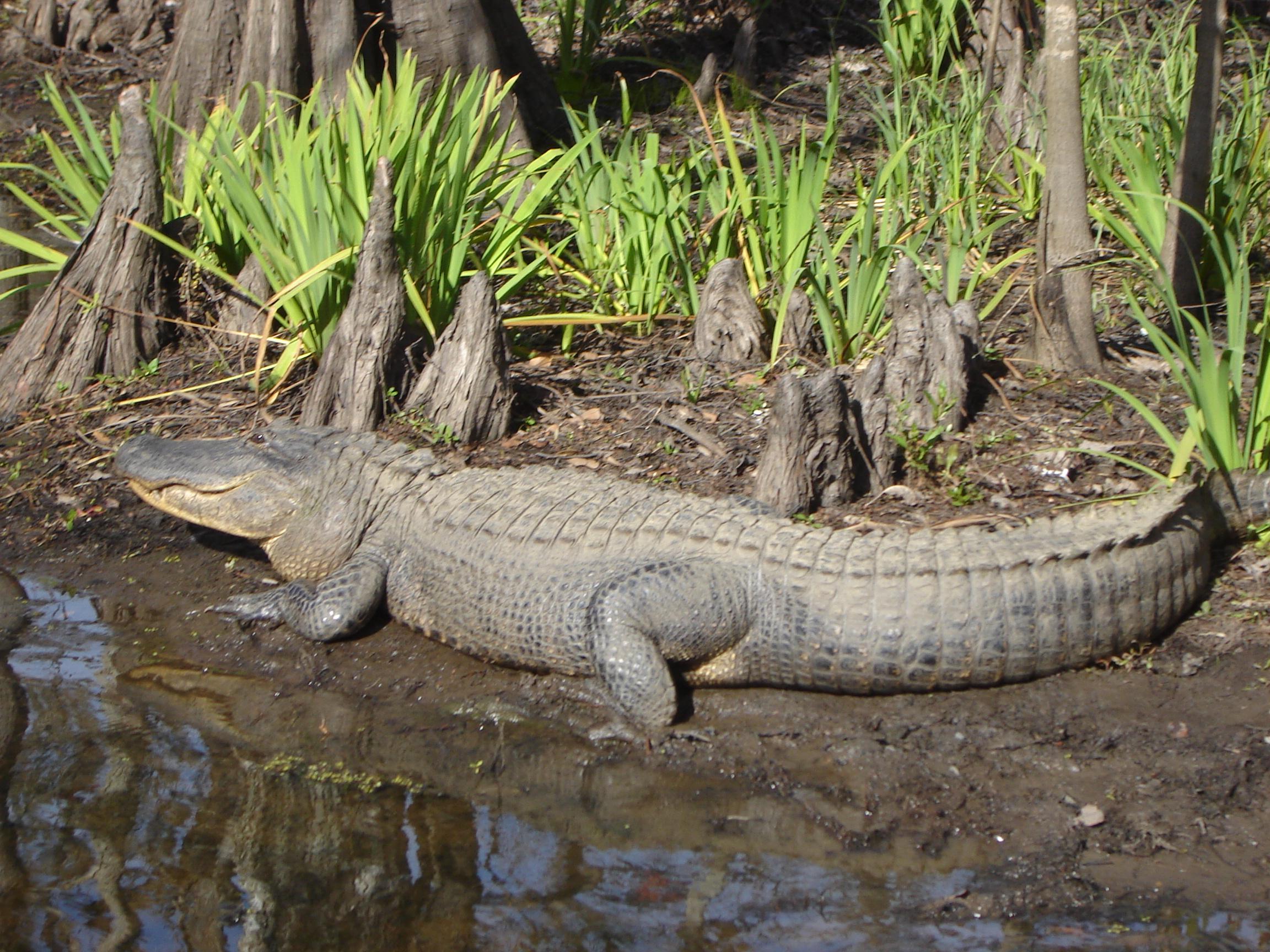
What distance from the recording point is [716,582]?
3.31 meters

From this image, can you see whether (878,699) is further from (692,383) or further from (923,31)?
(923,31)

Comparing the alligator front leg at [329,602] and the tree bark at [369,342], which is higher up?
the tree bark at [369,342]

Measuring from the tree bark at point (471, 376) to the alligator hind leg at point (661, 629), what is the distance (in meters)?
1.36

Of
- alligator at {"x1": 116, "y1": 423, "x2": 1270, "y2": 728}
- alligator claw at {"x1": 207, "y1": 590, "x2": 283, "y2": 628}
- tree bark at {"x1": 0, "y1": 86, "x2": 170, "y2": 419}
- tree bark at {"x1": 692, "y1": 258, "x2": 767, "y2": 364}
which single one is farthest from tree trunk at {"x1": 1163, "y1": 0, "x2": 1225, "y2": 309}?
tree bark at {"x1": 0, "y1": 86, "x2": 170, "y2": 419}

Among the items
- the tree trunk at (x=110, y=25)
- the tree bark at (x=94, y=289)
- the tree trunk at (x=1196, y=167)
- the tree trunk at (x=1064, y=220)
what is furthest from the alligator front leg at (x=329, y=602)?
the tree trunk at (x=110, y=25)

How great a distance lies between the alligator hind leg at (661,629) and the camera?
10.6ft

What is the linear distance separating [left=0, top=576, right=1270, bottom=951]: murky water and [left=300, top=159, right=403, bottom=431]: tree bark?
56.9 inches

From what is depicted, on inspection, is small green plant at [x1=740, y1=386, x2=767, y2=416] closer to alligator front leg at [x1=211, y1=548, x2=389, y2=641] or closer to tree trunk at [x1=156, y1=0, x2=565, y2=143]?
alligator front leg at [x1=211, y1=548, x2=389, y2=641]

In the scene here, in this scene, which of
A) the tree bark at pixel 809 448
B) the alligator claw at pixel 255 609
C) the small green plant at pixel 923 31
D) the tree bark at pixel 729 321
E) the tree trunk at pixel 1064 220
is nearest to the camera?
the tree bark at pixel 809 448

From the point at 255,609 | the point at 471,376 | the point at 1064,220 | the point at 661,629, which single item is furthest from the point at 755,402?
the point at 255,609

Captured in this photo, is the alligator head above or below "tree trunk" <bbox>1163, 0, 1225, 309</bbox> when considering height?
below

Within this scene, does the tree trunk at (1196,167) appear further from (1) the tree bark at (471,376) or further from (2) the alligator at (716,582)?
(1) the tree bark at (471,376)

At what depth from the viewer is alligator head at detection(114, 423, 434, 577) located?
4.04m

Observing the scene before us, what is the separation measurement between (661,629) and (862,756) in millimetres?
656
